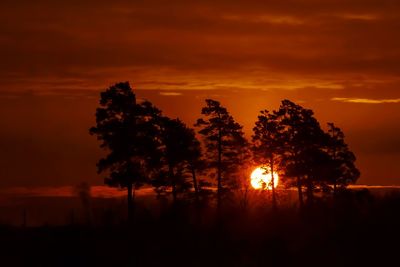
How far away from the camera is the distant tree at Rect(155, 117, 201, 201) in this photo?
68.9 metres

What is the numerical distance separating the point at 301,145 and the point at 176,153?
53.2 ft

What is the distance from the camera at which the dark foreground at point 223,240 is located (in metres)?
26.0

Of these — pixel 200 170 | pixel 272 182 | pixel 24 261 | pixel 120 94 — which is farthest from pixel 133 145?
pixel 24 261

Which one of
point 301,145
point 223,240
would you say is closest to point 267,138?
point 301,145

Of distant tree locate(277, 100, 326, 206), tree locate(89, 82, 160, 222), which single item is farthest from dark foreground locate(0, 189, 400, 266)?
distant tree locate(277, 100, 326, 206)

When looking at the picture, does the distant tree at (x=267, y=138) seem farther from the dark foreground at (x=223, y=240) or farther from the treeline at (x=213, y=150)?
the dark foreground at (x=223, y=240)

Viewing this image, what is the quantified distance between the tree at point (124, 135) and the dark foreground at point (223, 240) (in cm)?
2491

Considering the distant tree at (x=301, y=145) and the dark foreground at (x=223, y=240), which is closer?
the dark foreground at (x=223, y=240)

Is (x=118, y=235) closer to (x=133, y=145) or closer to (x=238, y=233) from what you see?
Result: (x=238, y=233)

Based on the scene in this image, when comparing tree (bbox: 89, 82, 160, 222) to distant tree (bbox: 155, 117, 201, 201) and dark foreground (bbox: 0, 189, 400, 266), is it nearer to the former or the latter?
distant tree (bbox: 155, 117, 201, 201)

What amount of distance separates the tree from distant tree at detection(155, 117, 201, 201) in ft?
21.6

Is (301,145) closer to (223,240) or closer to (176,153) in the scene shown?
(176,153)

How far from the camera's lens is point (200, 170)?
243 feet

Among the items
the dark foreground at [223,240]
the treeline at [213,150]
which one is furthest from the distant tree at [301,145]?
the dark foreground at [223,240]
